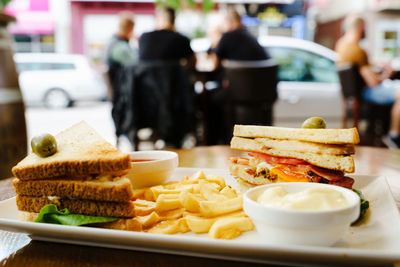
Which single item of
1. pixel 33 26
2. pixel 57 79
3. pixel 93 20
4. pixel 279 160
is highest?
pixel 93 20

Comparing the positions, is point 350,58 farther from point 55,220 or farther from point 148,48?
point 55,220

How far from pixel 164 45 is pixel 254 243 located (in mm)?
4352

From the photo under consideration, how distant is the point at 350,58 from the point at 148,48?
2.96 meters

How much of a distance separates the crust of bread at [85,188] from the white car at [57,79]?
39.5 feet

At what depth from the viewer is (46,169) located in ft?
3.17

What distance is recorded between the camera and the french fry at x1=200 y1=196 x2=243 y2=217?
96 cm

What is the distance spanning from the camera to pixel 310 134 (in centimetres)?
122

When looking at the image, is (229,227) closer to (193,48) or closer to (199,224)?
(199,224)

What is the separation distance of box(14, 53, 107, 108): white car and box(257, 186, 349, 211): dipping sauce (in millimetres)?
12270

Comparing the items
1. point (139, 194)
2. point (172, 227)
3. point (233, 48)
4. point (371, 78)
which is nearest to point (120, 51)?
point (233, 48)

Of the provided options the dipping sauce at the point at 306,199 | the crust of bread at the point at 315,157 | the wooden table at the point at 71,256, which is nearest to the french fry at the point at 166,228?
the wooden table at the point at 71,256

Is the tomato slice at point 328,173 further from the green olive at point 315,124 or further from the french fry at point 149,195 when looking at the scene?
the french fry at point 149,195

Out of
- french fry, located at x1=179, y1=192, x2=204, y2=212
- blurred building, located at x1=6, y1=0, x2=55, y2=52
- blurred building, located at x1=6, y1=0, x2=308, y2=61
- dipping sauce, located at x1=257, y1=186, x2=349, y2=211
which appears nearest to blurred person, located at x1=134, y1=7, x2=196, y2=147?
french fry, located at x1=179, y1=192, x2=204, y2=212

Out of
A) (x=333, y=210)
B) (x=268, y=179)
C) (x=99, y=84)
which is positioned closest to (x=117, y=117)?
(x=268, y=179)
